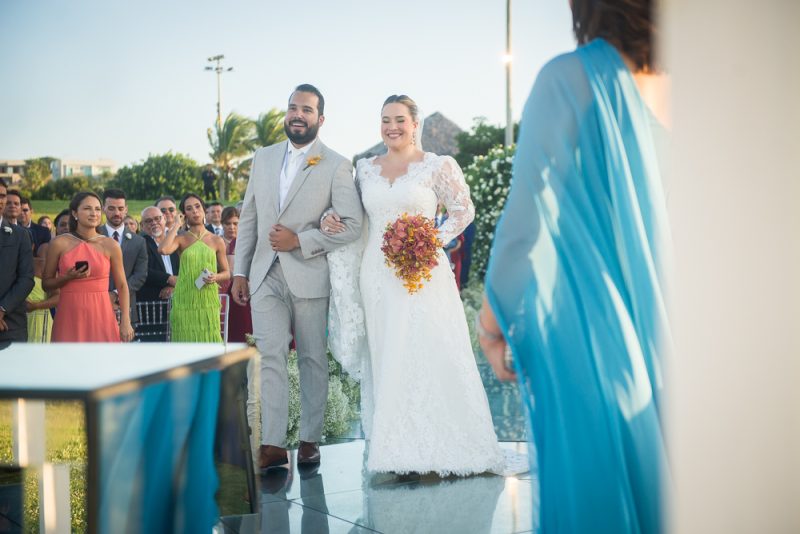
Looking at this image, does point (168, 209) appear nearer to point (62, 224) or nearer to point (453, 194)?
point (62, 224)

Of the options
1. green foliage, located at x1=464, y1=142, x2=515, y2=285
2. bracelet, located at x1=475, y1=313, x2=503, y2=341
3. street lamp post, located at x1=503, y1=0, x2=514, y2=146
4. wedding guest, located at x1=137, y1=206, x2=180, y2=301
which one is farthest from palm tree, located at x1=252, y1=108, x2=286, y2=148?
bracelet, located at x1=475, y1=313, x2=503, y2=341

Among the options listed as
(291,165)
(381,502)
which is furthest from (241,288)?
(381,502)

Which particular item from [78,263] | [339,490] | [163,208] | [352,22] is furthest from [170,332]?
[352,22]

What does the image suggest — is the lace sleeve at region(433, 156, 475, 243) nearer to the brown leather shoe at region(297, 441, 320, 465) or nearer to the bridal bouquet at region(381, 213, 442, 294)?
the bridal bouquet at region(381, 213, 442, 294)

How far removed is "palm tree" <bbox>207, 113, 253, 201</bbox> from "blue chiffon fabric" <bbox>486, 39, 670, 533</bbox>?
166 feet

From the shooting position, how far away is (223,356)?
247 centimetres

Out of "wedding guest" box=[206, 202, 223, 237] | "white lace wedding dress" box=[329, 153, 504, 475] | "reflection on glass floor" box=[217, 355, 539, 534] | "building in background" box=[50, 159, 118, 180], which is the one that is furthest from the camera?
"building in background" box=[50, 159, 118, 180]

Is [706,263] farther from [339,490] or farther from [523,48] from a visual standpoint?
[523,48]

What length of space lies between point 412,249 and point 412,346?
65 centimetres

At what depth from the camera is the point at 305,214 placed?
20.2 feet

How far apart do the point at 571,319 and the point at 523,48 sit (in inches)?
880

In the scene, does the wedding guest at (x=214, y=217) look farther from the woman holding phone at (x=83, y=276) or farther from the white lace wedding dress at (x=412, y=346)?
the white lace wedding dress at (x=412, y=346)

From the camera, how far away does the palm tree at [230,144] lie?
52.5 metres

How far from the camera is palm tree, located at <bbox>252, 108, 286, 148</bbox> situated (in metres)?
54.7
